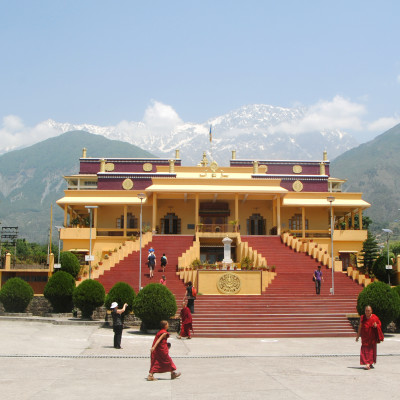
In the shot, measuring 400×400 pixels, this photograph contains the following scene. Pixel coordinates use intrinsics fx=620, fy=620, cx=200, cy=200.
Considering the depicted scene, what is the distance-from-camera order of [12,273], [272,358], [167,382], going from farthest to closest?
[12,273] < [272,358] < [167,382]

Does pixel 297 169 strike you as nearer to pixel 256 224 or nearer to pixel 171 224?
pixel 256 224

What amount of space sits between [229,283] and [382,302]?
7.50 m

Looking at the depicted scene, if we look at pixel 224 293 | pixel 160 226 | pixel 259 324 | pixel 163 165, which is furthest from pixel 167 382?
pixel 163 165

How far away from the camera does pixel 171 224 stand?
4441cm

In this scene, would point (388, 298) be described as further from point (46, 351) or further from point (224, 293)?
point (46, 351)

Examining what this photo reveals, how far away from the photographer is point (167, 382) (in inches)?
480

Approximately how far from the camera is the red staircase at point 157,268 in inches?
1203

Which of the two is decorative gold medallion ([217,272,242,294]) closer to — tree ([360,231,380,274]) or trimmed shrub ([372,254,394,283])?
trimmed shrub ([372,254,394,283])

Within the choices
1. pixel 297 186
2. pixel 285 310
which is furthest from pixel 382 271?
pixel 297 186

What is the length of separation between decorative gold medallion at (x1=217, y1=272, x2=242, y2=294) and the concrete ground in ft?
19.5

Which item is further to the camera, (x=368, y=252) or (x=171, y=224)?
(x=171, y=224)

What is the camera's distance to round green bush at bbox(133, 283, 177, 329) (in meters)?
22.4

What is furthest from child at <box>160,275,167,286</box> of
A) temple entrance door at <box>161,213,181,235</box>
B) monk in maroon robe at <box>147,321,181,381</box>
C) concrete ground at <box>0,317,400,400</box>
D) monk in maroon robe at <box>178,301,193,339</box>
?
monk in maroon robe at <box>147,321,181,381</box>

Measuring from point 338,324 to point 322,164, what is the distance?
30.3m
